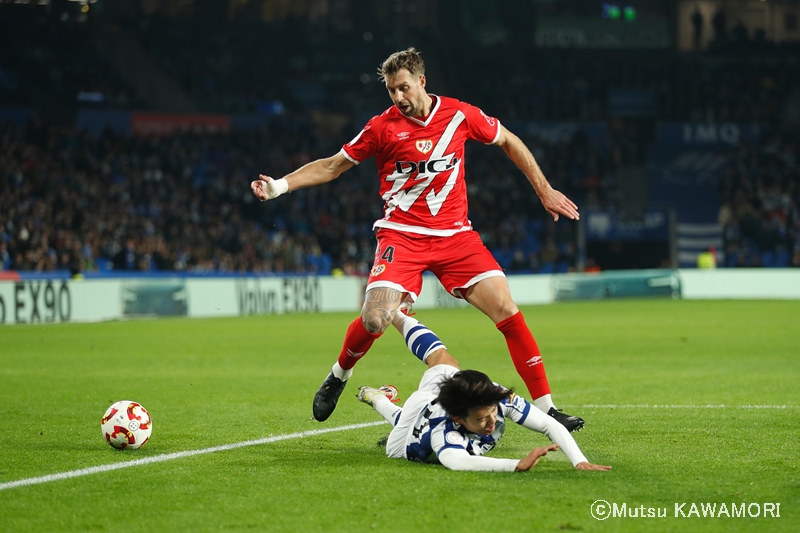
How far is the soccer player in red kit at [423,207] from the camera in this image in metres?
6.88

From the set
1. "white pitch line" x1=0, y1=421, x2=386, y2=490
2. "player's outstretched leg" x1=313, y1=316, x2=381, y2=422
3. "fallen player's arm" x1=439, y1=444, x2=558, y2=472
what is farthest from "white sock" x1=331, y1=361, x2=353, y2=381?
"fallen player's arm" x1=439, y1=444, x2=558, y2=472

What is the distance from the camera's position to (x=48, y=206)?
2753 cm

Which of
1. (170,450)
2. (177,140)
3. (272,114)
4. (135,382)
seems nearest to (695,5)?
(272,114)

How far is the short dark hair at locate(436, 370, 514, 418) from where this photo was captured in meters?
5.43

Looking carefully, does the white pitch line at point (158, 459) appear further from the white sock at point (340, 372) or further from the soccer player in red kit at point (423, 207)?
the white sock at point (340, 372)

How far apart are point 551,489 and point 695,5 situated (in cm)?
4260

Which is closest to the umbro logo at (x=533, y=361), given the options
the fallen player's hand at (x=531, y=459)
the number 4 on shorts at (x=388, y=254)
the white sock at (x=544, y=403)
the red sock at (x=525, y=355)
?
the red sock at (x=525, y=355)

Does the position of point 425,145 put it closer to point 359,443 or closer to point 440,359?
point 440,359

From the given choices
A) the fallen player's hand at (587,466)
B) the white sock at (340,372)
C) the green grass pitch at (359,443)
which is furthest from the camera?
the white sock at (340,372)

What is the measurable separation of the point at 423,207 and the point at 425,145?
42 cm

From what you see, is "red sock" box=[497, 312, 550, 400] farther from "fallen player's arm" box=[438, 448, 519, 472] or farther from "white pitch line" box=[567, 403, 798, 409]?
"white pitch line" box=[567, 403, 798, 409]

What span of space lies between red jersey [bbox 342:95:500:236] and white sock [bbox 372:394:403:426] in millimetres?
1162

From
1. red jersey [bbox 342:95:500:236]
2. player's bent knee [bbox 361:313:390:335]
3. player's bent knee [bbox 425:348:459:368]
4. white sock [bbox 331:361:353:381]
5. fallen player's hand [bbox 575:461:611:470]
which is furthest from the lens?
white sock [bbox 331:361:353:381]

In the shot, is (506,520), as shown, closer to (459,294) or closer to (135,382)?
(459,294)
